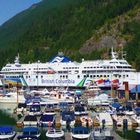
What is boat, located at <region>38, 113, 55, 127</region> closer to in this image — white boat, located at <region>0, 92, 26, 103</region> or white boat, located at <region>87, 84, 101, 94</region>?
white boat, located at <region>0, 92, 26, 103</region>

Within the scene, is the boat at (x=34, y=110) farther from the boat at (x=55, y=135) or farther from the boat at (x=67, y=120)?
the boat at (x=55, y=135)

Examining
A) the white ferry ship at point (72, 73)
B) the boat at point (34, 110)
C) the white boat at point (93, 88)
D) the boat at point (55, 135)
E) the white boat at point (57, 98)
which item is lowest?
the boat at point (55, 135)

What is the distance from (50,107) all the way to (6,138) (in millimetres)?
30296

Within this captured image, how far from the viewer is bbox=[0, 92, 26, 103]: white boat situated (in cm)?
10455

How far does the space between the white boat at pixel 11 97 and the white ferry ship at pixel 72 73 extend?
73.4 ft

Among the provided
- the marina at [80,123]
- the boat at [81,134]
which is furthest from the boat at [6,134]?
the boat at [81,134]

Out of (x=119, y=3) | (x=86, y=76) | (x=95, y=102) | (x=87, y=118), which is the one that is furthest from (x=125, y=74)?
(x=119, y=3)

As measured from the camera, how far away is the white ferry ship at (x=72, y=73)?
12431 centimetres

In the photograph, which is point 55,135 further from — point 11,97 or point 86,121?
point 11,97

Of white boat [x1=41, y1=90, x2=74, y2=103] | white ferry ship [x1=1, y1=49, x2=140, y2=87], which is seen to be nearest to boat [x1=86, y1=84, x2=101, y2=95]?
white ferry ship [x1=1, y1=49, x2=140, y2=87]

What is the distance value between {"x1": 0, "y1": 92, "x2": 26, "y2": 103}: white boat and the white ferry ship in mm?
22362

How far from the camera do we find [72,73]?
129500mm

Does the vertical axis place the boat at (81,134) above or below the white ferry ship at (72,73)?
below

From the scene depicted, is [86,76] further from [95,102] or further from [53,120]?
[53,120]
